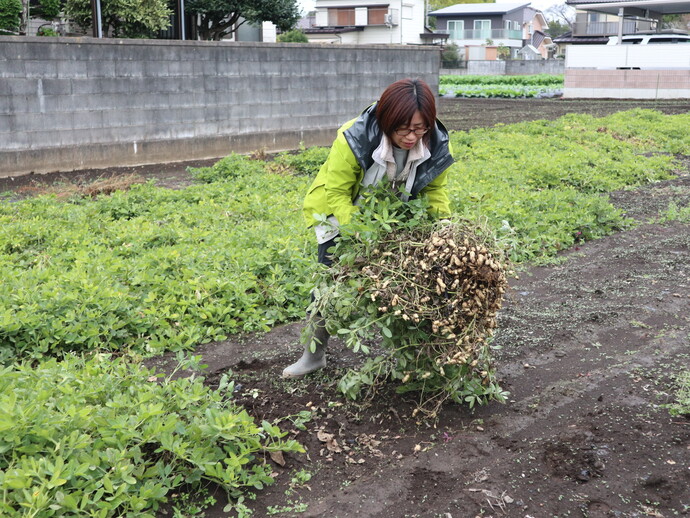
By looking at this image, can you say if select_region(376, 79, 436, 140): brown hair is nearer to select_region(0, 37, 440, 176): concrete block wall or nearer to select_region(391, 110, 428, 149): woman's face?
select_region(391, 110, 428, 149): woman's face

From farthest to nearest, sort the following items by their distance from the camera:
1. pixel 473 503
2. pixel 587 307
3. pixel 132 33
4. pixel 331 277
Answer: pixel 132 33 → pixel 587 307 → pixel 331 277 → pixel 473 503

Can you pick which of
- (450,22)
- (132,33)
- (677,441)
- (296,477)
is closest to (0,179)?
(132,33)

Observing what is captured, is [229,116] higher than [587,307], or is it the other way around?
[229,116]

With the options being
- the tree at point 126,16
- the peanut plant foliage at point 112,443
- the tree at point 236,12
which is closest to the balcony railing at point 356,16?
the tree at point 236,12

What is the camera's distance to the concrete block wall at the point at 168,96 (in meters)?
10.4

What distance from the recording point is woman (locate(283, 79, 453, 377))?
10.8ft

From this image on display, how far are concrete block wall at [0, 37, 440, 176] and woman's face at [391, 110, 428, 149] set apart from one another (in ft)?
27.8

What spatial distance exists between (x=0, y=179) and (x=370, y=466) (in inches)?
342

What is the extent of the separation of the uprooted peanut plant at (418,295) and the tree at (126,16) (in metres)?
13.9

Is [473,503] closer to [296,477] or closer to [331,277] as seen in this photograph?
[296,477]

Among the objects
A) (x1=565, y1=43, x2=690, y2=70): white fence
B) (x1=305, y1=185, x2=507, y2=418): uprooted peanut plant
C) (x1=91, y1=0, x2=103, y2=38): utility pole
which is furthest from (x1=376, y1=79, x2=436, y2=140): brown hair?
(x1=565, y1=43, x2=690, y2=70): white fence

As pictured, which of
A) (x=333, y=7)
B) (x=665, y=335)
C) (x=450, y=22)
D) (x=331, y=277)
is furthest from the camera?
(x=450, y=22)

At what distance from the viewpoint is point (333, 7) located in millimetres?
46875

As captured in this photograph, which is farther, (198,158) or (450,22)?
(450,22)
